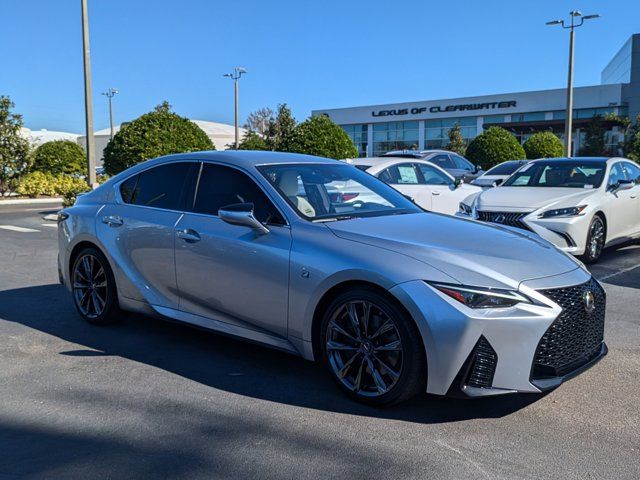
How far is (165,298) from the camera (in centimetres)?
499

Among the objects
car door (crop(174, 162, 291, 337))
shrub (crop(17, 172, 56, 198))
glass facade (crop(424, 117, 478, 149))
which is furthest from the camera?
glass facade (crop(424, 117, 478, 149))

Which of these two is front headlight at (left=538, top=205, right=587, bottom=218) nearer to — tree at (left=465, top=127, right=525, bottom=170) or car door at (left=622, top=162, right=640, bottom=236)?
car door at (left=622, top=162, right=640, bottom=236)

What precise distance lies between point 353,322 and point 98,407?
1702mm

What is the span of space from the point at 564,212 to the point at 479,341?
5.68m

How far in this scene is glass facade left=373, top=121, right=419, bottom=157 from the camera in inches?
2549

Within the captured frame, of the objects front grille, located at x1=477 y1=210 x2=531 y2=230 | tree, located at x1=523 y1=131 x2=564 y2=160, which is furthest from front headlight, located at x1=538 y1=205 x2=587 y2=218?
tree, located at x1=523 y1=131 x2=564 y2=160

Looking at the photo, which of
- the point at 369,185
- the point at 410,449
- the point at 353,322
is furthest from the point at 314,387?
the point at 369,185

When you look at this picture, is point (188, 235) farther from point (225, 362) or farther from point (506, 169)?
point (506, 169)

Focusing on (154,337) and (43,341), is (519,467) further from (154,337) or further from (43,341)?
(43,341)

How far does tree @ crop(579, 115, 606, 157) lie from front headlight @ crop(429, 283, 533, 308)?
4209 cm

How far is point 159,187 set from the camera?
530cm

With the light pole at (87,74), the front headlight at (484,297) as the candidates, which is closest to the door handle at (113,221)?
the front headlight at (484,297)

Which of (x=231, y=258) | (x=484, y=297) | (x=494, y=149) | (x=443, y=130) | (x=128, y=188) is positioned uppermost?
(x=443, y=130)

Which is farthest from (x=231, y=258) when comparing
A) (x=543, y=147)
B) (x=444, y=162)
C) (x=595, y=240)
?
(x=543, y=147)
